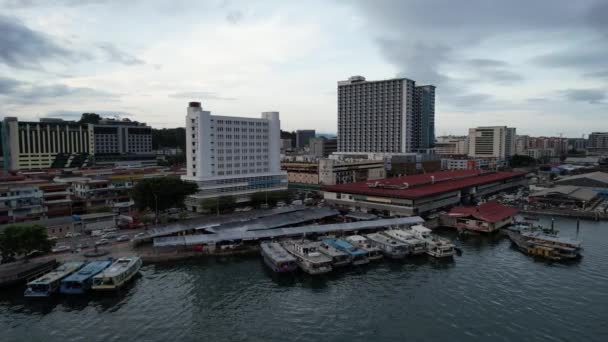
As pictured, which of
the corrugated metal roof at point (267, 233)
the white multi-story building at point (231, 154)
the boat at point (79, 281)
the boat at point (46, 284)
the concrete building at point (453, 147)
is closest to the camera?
the boat at point (46, 284)

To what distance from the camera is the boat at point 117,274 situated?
26.7 meters

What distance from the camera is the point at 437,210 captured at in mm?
54719

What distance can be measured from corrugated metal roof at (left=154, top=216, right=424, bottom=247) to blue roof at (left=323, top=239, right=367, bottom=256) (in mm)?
3016

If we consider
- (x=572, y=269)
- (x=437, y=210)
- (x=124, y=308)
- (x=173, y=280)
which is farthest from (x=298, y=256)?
(x=437, y=210)

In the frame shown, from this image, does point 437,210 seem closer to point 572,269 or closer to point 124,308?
point 572,269

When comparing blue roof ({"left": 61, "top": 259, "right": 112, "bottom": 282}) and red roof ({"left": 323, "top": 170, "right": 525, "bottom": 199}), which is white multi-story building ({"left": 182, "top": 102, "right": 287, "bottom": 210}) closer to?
red roof ({"left": 323, "top": 170, "right": 525, "bottom": 199})

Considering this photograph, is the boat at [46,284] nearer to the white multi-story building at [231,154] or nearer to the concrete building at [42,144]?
the white multi-story building at [231,154]

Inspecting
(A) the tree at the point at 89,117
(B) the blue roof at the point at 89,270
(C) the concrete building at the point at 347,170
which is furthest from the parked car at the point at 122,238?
(A) the tree at the point at 89,117

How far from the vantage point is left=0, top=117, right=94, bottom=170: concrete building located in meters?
90.3

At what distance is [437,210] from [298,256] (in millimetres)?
30280

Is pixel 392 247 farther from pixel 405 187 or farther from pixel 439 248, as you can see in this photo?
pixel 405 187

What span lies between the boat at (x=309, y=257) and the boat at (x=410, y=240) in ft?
28.0

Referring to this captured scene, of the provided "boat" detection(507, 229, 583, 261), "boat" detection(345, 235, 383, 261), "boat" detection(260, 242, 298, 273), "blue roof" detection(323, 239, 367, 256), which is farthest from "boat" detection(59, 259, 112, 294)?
"boat" detection(507, 229, 583, 261)

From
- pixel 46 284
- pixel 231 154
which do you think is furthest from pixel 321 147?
pixel 46 284
